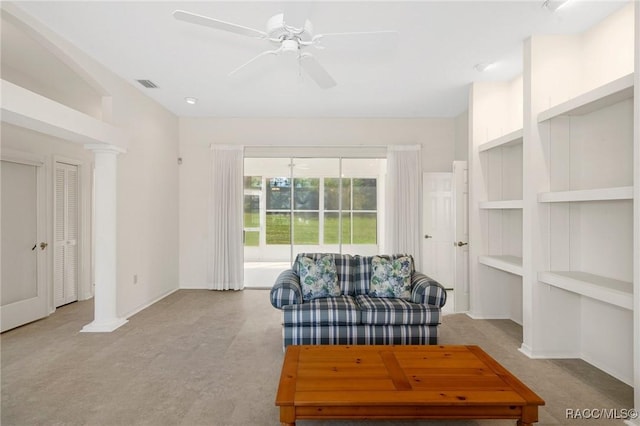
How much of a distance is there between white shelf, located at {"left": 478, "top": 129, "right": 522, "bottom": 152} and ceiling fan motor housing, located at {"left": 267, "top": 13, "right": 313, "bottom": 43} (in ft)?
7.82

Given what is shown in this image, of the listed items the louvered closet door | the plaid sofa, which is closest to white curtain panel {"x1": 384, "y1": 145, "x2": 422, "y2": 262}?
the plaid sofa

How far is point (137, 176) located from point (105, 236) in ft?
3.34

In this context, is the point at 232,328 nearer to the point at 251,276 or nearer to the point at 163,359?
the point at 163,359

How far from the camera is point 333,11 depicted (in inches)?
114

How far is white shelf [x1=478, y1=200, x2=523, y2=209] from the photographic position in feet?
12.1

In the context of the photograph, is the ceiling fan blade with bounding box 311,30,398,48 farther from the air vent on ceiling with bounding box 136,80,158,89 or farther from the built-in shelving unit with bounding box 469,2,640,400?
the air vent on ceiling with bounding box 136,80,158,89

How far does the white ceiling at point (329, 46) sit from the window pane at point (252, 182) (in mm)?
1367

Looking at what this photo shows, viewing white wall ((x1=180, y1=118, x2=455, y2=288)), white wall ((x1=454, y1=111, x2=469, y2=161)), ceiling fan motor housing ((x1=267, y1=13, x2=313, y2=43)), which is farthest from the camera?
white wall ((x1=180, y1=118, x2=455, y2=288))

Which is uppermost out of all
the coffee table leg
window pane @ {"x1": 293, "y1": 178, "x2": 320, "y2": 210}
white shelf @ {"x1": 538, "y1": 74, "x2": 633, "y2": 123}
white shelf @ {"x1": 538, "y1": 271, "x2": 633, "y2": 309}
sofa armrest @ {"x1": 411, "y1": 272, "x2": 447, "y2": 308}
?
white shelf @ {"x1": 538, "y1": 74, "x2": 633, "y2": 123}

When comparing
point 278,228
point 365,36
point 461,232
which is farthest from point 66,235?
point 461,232

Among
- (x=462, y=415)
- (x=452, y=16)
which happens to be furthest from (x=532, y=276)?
(x=452, y=16)

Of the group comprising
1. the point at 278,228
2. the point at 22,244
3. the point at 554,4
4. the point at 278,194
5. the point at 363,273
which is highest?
the point at 554,4

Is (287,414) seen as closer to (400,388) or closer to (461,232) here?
(400,388)

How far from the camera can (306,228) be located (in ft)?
20.8
